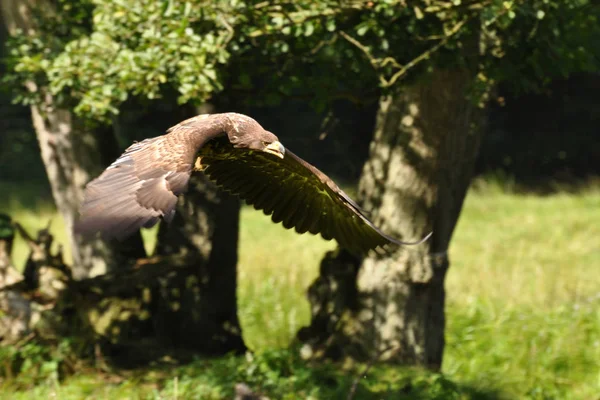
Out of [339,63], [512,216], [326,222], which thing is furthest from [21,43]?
[512,216]

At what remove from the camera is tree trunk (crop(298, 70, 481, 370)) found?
260 inches

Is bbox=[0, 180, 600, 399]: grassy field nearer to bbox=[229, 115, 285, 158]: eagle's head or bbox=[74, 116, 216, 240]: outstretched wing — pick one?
bbox=[229, 115, 285, 158]: eagle's head

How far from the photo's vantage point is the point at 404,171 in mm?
6715

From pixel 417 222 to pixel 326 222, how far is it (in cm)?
153

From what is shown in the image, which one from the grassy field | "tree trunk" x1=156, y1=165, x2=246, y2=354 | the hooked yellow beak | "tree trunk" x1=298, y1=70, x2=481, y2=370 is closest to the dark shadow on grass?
the grassy field

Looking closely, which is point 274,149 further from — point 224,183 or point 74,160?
point 74,160

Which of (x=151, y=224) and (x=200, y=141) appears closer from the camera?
(x=151, y=224)

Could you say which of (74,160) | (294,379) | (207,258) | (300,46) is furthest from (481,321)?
(300,46)

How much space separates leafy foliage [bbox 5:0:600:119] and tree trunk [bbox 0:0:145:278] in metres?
1.13

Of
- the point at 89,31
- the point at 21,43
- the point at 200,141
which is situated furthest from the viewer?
the point at 89,31

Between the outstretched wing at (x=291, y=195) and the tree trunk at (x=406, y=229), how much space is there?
131cm

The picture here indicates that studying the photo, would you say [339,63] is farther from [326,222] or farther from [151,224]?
[151,224]

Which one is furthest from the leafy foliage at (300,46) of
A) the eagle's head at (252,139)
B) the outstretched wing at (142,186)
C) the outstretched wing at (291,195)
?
the outstretched wing at (142,186)

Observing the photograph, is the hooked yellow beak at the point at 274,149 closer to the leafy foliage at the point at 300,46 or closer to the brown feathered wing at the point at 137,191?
the brown feathered wing at the point at 137,191
